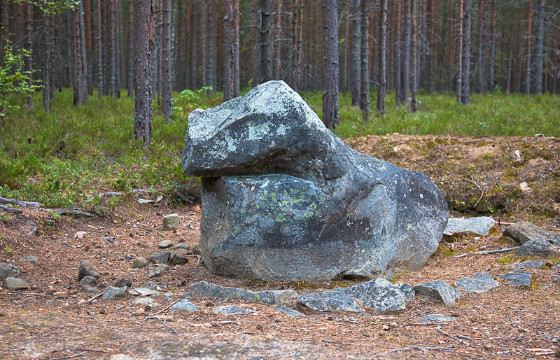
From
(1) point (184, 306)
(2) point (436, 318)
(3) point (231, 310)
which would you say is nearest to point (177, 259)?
(1) point (184, 306)

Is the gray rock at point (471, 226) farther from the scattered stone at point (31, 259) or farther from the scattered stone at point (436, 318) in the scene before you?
the scattered stone at point (31, 259)

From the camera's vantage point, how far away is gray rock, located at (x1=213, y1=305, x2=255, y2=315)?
15.1ft

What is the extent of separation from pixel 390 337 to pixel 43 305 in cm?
288

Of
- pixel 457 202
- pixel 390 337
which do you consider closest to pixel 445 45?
pixel 457 202

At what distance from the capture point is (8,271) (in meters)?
5.69

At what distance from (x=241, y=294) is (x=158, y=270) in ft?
4.54

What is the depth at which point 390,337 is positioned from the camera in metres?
4.10

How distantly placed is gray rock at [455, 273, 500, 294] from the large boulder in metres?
0.87

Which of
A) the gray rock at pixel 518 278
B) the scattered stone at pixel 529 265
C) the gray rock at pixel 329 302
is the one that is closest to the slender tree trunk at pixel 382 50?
the scattered stone at pixel 529 265

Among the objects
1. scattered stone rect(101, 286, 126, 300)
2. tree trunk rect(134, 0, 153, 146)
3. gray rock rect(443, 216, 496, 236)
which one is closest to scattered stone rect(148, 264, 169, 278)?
scattered stone rect(101, 286, 126, 300)

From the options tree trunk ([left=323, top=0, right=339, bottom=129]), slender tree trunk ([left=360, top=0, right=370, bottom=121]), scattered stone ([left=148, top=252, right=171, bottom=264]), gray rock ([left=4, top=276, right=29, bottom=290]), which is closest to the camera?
gray rock ([left=4, top=276, right=29, bottom=290])

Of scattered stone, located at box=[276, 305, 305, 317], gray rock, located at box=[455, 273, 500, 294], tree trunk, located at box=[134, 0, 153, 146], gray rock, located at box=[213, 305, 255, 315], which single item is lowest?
gray rock, located at box=[455, 273, 500, 294]

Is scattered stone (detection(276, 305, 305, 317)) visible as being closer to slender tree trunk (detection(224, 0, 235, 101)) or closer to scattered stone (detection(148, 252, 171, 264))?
scattered stone (detection(148, 252, 171, 264))

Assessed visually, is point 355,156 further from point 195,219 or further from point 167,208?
point 167,208
